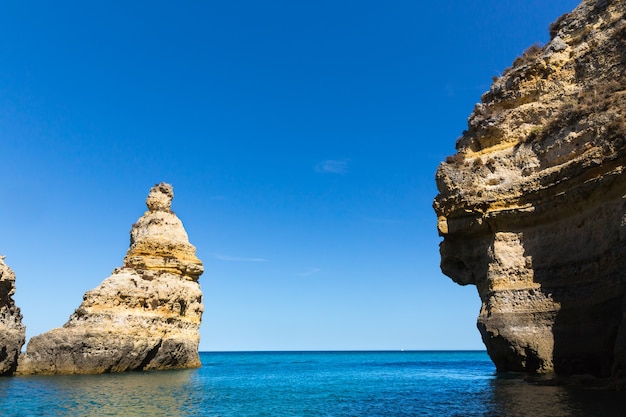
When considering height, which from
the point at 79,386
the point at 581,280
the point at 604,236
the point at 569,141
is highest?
the point at 569,141

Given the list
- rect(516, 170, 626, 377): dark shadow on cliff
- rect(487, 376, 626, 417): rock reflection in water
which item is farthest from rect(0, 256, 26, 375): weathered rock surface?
rect(516, 170, 626, 377): dark shadow on cliff

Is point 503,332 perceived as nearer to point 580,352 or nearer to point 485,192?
point 580,352

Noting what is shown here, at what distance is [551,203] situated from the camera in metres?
21.8

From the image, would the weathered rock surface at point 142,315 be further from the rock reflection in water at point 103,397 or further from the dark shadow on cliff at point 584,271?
the dark shadow on cliff at point 584,271

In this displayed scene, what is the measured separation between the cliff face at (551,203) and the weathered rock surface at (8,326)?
2624cm

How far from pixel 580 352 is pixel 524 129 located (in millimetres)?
11988

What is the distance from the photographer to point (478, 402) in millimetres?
16781

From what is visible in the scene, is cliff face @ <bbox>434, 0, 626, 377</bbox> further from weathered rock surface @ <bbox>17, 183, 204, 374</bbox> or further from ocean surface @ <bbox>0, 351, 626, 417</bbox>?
weathered rock surface @ <bbox>17, 183, 204, 374</bbox>

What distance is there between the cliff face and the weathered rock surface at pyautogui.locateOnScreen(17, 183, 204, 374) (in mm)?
22005

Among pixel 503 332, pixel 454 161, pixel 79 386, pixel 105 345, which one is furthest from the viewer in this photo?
pixel 105 345

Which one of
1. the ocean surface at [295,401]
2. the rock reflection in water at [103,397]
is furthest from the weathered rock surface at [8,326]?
the ocean surface at [295,401]

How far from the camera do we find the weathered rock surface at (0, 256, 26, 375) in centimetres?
2916

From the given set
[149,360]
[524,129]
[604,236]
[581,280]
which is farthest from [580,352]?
[149,360]

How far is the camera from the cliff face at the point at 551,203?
18.7 metres
